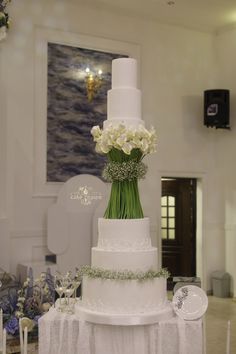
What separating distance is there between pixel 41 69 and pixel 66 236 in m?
2.51

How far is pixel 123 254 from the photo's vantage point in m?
3.10

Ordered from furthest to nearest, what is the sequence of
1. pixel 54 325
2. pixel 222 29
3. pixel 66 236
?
pixel 222 29
pixel 66 236
pixel 54 325

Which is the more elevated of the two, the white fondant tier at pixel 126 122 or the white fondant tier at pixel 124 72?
the white fondant tier at pixel 124 72

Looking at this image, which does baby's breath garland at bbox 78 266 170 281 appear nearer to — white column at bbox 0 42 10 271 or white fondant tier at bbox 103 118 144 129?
white fondant tier at bbox 103 118 144 129

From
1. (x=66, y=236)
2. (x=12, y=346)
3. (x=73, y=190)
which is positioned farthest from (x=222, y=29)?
(x=12, y=346)

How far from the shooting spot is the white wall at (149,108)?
7824 mm

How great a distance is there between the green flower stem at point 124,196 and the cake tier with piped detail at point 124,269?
6 cm

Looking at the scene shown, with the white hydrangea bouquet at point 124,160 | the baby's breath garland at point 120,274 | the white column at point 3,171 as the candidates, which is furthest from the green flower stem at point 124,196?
the white column at point 3,171

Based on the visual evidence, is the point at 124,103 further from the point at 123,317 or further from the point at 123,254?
the point at 123,317

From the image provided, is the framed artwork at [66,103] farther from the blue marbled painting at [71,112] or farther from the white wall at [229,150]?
the white wall at [229,150]

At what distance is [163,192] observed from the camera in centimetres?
1058

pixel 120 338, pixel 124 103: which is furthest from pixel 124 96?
pixel 120 338

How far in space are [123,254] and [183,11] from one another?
678 cm

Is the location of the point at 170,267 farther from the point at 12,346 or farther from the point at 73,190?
the point at 12,346
